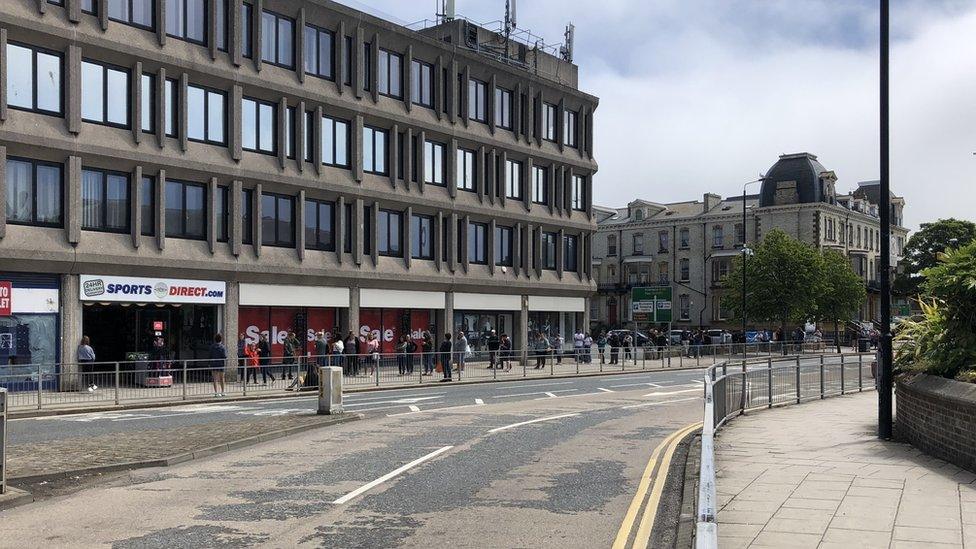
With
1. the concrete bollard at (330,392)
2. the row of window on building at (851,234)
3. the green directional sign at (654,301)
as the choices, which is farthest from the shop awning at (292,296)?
the row of window on building at (851,234)

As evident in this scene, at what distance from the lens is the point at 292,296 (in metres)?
36.7

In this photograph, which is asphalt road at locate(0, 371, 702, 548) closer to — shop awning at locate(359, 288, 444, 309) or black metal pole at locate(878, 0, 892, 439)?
black metal pole at locate(878, 0, 892, 439)

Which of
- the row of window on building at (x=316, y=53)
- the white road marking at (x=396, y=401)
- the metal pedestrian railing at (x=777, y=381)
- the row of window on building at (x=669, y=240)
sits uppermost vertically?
the row of window on building at (x=316, y=53)

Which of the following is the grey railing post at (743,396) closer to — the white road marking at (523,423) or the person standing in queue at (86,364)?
the white road marking at (523,423)

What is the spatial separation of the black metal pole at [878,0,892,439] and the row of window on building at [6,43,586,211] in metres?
23.2

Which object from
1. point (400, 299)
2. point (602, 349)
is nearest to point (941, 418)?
point (400, 299)

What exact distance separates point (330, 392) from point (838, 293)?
5963 centimetres

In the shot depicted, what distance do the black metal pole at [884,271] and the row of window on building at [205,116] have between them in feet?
76.1

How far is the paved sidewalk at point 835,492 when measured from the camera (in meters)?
8.13

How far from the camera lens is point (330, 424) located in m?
18.0

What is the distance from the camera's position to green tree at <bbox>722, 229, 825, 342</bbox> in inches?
2689

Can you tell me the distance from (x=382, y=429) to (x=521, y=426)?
258cm

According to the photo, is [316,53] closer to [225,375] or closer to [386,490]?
[225,375]

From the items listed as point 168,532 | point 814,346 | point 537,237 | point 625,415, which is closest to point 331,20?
point 537,237
